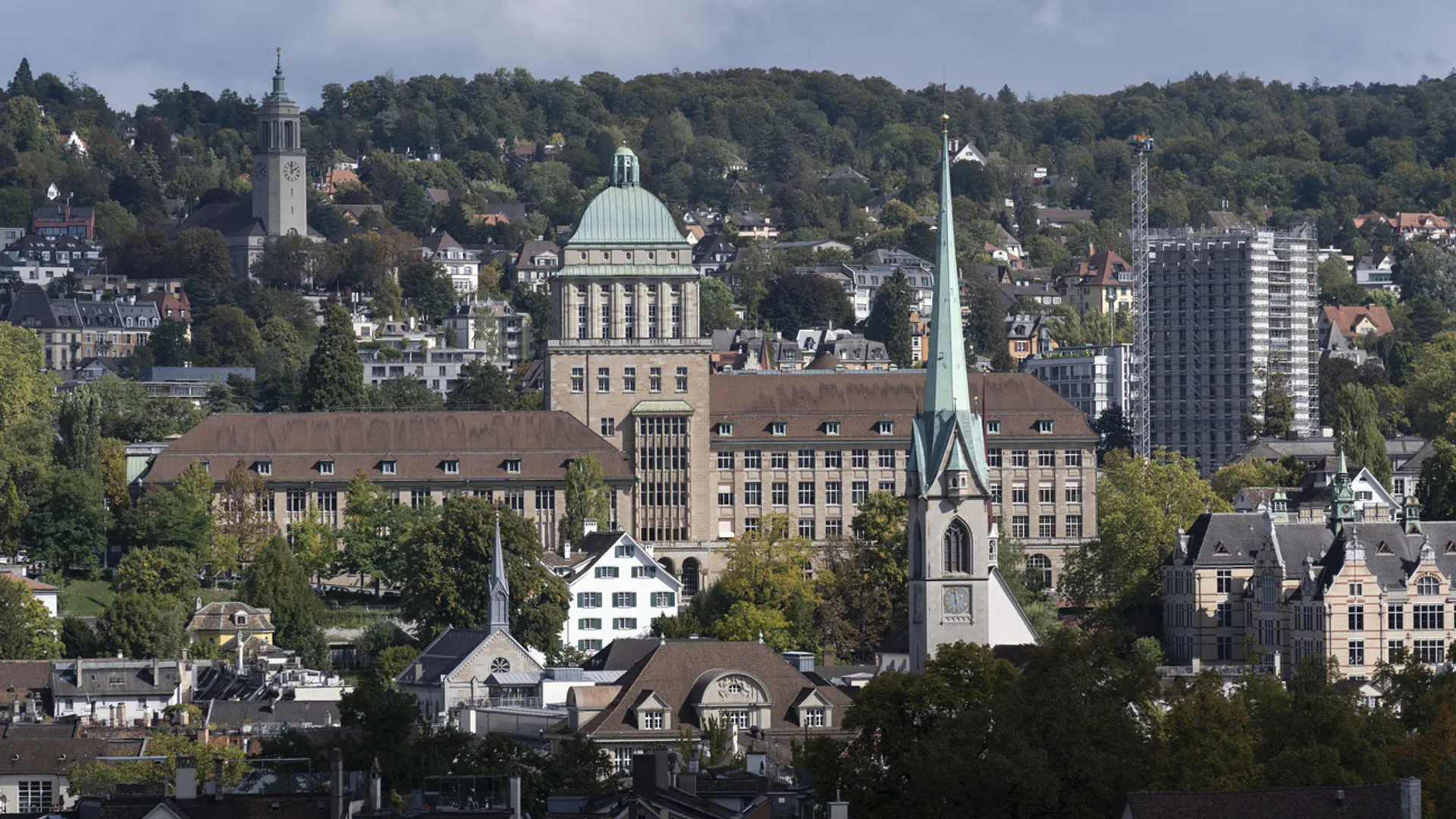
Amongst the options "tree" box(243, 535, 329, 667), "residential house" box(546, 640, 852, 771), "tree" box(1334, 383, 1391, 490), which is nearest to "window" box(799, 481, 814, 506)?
"tree" box(1334, 383, 1391, 490)

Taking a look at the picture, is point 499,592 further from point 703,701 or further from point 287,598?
point 703,701

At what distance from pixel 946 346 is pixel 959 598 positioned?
9510 mm

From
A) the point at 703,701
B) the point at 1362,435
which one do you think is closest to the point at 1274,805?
the point at 703,701

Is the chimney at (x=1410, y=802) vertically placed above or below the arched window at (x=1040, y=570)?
below

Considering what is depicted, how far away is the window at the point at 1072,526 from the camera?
166500mm

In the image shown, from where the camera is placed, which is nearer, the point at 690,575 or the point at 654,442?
the point at 690,575

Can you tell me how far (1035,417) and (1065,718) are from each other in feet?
284

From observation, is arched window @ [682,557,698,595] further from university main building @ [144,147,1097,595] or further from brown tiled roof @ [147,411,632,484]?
brown tiled roof @ [147,411,632,484]

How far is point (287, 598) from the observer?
145 meters

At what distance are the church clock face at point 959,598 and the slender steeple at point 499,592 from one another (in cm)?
1717

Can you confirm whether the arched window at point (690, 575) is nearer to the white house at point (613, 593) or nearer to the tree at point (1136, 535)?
the white house at point (613, 593)

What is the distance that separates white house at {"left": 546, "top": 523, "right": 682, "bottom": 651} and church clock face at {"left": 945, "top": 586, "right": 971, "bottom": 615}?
2577 cm

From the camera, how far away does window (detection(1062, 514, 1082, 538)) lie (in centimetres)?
16650

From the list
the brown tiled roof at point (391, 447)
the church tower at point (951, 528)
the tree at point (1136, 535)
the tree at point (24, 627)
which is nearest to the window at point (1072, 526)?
the tree at point (1136, 535)
